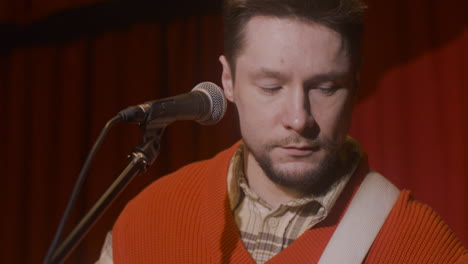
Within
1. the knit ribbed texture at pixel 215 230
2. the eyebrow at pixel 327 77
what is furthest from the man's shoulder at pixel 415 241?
the eyebrow at pixel 327 77

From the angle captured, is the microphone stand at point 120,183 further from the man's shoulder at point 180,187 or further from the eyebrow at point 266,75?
the man's shoulder at point 180,187

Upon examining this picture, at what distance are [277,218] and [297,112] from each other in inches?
13.3

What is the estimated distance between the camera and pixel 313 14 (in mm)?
1307

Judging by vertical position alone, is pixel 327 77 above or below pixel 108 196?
above

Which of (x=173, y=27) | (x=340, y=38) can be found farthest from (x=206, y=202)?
(x=173, y=27)

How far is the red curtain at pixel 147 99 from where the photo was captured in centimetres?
226

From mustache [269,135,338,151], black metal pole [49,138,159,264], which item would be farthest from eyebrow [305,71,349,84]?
black metal pole [49,138,159,264]

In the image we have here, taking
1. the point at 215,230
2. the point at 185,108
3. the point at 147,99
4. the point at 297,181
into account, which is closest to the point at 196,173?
the point at 215,230

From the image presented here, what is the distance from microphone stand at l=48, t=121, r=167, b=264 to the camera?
0.85 metres

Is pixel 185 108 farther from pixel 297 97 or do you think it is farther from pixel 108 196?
pixel 297 97

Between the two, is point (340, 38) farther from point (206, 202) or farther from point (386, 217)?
point (206, 202)

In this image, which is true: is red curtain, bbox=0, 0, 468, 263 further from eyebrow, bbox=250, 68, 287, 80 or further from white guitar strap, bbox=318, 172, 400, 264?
eyebrow, bbox=250, 68, 287, 80

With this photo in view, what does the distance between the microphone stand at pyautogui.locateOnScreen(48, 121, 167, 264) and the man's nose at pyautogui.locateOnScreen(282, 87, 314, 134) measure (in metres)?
0.38

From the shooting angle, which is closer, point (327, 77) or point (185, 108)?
point (185, 108)
